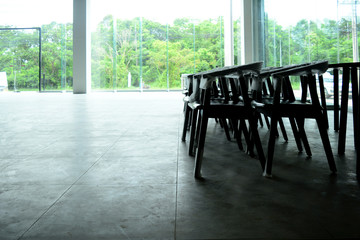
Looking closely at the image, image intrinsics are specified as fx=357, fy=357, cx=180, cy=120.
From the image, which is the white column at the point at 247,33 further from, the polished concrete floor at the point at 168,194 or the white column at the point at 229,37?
the polished concrete floor at the point at 168,194

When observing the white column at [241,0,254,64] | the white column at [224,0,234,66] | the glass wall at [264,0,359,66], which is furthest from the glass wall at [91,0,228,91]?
the glass wall at [264,0,359,66]

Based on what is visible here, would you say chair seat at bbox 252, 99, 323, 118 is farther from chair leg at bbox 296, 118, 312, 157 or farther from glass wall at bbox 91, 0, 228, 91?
glass wall at bbox 91, 0, 228, 91

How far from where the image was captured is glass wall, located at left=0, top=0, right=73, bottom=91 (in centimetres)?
1795

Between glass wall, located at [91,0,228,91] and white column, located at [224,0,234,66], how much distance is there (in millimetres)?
839

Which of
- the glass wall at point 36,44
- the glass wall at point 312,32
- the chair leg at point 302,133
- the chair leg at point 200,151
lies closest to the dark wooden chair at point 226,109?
the chair leg at point 200,151

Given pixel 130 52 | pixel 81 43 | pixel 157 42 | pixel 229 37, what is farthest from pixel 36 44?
pixel 229 37

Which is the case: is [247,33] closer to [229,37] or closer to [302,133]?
[229,37]

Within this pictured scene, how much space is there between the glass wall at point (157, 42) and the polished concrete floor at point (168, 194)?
1505cm

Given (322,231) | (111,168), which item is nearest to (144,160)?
(111,168)

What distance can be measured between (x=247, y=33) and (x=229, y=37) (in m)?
3.22

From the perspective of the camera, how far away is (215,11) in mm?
18188

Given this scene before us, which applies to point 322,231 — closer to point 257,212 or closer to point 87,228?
point 257,212

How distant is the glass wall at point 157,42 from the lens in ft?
59.0

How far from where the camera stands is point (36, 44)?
1864 cm
